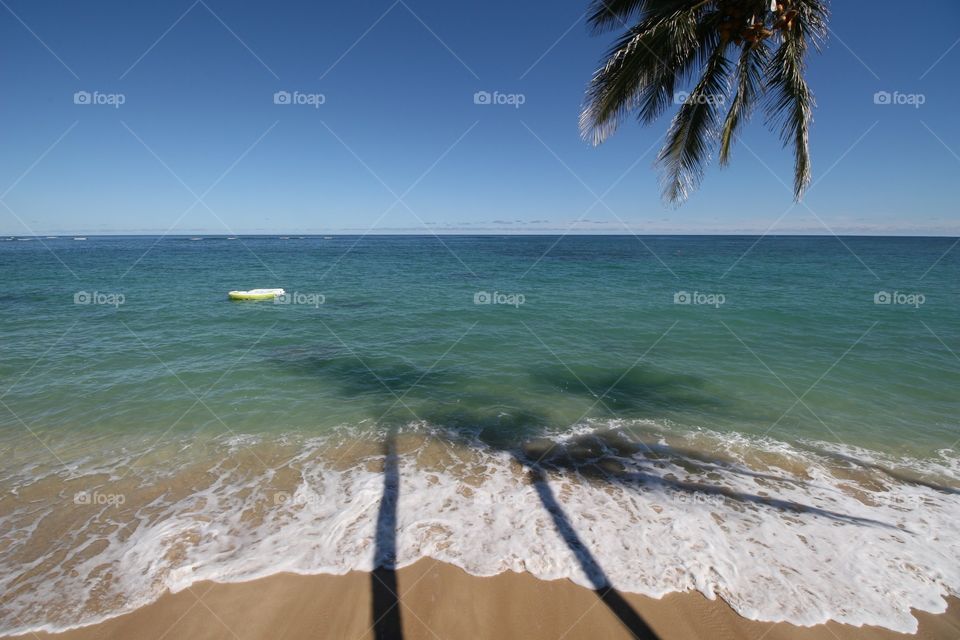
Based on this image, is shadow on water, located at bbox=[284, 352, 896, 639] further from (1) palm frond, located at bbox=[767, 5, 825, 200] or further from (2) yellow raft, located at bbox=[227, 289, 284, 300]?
(2) yellow raft, located at bbox=[227, 289, 284, 300]

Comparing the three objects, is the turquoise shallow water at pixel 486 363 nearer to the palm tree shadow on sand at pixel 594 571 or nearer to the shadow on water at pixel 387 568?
the palm tree shadow on sand at pixel 594 571

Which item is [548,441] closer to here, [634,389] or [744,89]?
[634,389]

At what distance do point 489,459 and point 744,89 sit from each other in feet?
32.6

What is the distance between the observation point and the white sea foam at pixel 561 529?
191 inches

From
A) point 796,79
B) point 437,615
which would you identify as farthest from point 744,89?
point 437,615

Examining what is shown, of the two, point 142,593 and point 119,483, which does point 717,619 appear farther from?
point 119,483

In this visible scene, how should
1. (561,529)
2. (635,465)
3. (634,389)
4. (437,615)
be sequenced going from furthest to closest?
(634,389) → (635,465) → (561,529) → (437,615)

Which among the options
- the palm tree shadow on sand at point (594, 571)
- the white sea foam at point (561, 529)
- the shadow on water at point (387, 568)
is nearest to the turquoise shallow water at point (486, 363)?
the white sea foam at point (561, 529)

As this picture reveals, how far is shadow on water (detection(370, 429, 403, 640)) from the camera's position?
437cm

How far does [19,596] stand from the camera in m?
4.73

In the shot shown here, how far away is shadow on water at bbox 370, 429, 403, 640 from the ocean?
9 cm

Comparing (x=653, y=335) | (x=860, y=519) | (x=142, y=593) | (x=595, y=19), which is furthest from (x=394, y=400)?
(x=653, y=335)

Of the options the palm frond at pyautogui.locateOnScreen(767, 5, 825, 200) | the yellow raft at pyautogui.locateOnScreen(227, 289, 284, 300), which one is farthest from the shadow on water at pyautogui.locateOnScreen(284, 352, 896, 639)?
the yellow raft at pyautogui.locateOnScreen(227, 289, 284, 300)

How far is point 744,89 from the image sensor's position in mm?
9023
